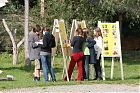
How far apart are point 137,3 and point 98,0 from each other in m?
2.03

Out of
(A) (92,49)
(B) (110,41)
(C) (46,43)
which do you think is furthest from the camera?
(B) (110,41)

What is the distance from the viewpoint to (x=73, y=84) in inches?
395

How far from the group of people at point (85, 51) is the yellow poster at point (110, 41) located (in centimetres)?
51

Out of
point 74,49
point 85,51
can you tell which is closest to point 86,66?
point 85,51

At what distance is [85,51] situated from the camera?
11.1 metres

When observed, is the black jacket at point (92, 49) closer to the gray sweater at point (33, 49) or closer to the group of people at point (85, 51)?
the group of people at point (85, 51)

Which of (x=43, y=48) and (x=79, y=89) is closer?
(x=79, y=89)

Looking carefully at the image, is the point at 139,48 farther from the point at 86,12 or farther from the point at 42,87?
the point at 42,87

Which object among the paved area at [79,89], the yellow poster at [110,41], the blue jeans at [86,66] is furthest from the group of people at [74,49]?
the paved area at [79,89]

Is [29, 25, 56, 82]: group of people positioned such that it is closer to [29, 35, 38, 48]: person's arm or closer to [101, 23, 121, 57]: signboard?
[29, 35, 38, 48]: person's arm

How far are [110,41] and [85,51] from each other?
1.37 m

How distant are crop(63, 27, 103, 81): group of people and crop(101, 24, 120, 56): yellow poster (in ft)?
1.67

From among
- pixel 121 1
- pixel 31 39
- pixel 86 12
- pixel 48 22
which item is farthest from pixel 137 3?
pixel 31 39

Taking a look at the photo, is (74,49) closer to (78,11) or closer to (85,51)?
(85,51)
